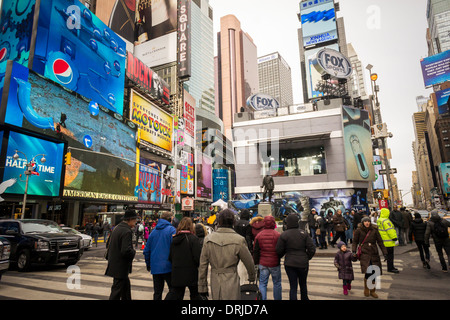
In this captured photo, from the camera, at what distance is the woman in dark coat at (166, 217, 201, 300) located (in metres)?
4.21

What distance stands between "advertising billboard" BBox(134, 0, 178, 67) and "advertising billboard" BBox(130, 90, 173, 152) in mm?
27691

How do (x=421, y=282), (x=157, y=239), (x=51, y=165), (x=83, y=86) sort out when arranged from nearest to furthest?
(x=157, y=239)
(x=421, y=282)
(x=51, y=165)
(x=83, y=86)

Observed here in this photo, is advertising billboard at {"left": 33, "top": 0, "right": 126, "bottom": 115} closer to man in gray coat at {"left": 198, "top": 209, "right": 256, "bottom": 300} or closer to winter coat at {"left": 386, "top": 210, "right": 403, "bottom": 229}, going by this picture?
man in gray coat at {"left": 198, "top": 209, "right": 256, "bottom": 300}

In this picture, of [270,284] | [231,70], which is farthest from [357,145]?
[231,70]

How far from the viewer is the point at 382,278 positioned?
7625 mm

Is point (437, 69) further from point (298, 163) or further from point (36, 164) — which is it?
point (36, 164)

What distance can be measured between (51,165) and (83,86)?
14.7 m

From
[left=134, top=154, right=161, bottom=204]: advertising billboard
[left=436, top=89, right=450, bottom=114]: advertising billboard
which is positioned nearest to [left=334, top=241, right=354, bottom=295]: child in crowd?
[left=134, top=154, right=161, bottom=204]: advertising billboard

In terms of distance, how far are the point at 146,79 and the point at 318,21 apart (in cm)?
4894

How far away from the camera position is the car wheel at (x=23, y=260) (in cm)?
957

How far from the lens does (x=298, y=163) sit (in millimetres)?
40562

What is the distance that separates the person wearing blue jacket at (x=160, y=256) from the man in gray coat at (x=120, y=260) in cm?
33
